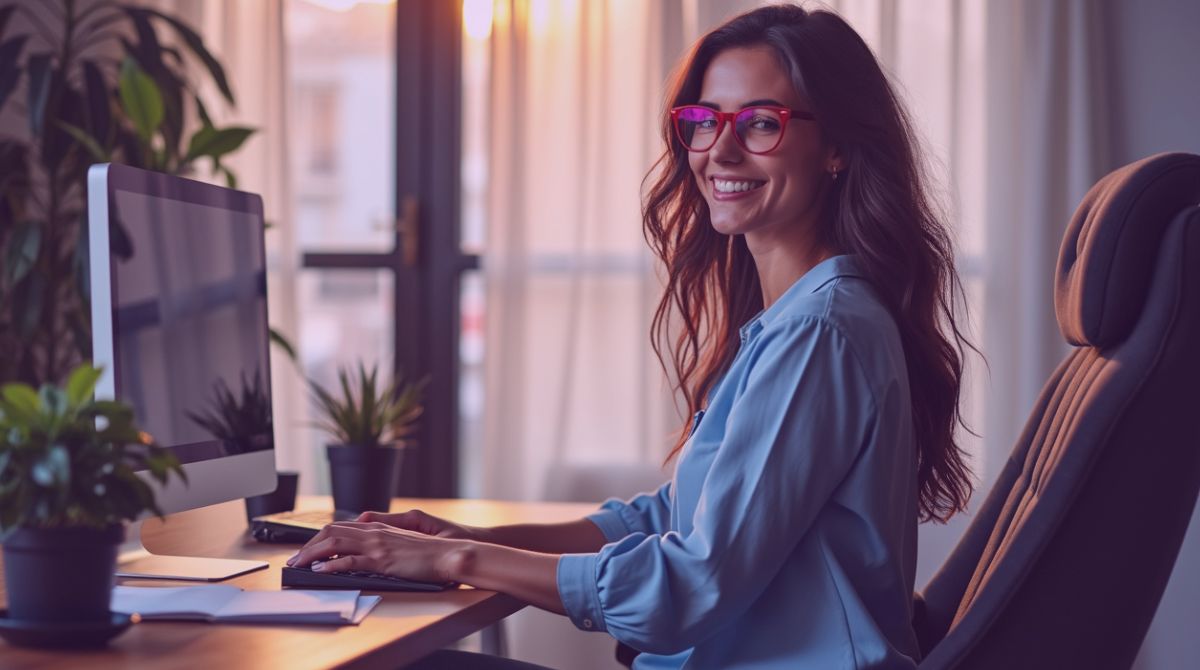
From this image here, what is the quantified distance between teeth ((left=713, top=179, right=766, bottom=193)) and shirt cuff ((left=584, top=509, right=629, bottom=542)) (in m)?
0.54

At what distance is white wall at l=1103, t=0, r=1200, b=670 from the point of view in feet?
9.61

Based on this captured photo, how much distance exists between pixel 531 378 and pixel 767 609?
7.15ft

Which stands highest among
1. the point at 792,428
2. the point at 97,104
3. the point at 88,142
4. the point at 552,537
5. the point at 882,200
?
the point at 97,104

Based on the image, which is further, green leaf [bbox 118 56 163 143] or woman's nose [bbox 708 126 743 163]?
green leaf [bbox 118 56 163 143]

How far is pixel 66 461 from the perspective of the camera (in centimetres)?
97

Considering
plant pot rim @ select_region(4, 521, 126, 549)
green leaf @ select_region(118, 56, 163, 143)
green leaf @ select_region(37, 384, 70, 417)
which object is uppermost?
green leaf @ select_region(118, 56, 163, 143)

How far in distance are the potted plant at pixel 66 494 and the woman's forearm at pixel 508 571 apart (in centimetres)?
39

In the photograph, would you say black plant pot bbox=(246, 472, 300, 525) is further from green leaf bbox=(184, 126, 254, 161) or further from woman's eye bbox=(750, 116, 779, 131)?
green leaf bbox=(184, 126, 254, 161)

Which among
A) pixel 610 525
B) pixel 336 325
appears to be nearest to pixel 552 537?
pixel 610 525

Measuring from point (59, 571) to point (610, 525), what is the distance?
0.92 metres

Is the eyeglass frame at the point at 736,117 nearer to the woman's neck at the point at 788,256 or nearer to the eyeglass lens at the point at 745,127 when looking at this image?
the eyeglass lens at the point at 745,127

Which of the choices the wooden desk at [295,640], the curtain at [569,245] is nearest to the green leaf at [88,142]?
the curtain at [569,245]

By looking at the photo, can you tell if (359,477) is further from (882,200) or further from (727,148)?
(882,200)

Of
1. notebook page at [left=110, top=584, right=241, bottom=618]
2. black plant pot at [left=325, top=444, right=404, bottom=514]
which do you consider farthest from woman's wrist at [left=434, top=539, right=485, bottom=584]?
black plant pot at [left=325, top=444, right=404, bottom=514]
